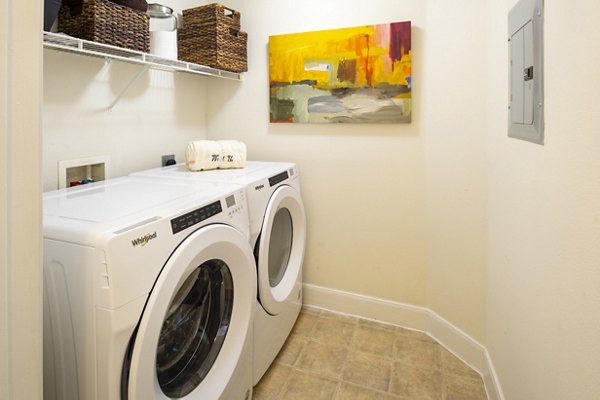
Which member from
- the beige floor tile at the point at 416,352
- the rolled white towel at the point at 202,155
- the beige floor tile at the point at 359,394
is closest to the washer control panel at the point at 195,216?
the rolled white towel at the point at 202,155

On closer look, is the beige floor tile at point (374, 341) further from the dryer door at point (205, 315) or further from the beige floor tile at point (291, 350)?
the dryer door at point (205, 315)

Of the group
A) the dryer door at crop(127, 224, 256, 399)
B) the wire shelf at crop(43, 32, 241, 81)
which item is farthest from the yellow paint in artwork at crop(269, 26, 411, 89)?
the dryer door at crop(127, 224, 256, 399)

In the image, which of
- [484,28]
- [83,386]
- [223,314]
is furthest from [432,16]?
[83,386]

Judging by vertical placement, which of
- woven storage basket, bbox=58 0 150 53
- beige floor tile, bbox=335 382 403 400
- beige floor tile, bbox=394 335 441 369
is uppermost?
woven storage basket, bbox=58 0 150 53

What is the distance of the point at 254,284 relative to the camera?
136 cm

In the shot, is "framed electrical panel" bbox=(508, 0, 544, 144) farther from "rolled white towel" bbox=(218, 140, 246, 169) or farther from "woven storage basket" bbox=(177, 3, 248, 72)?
"woven storage basket" bbox=(177, 3, 248, 72)

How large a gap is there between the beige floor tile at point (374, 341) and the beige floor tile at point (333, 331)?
4 centimetres

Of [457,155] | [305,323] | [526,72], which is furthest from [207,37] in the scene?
[305,323]

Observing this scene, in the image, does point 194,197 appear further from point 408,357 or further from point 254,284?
point 408,357

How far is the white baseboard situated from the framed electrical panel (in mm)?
1018

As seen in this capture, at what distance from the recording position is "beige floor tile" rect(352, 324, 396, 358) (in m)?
1.86

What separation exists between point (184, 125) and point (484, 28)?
1.67m

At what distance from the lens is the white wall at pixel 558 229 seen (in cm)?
71

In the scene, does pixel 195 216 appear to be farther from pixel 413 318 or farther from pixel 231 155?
pixel 413 318
